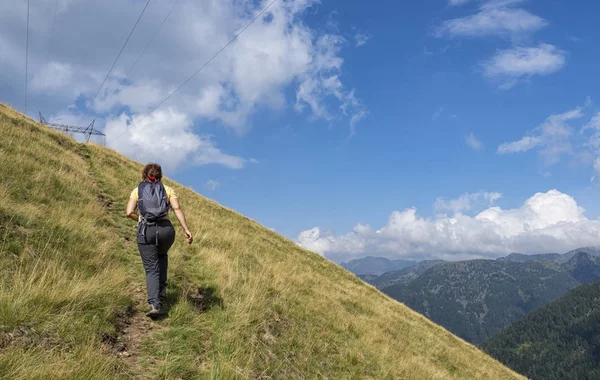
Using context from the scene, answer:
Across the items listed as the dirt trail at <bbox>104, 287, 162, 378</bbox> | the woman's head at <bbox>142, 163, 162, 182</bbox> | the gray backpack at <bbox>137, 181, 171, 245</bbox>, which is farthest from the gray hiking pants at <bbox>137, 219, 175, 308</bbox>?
the woman's head at <bbox>142, 163, 162, 182</bbox>

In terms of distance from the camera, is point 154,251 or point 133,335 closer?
point 133,335

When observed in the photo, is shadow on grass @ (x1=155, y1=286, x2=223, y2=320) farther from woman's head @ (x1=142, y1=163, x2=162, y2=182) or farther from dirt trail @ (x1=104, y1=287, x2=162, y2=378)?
woman's head @ (x1=142, y1=163, x2=162, y2=182)

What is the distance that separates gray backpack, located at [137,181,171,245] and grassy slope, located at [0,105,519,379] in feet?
4.51

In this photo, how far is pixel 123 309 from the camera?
7484 millimetres

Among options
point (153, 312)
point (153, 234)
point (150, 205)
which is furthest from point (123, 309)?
point (150, 205)

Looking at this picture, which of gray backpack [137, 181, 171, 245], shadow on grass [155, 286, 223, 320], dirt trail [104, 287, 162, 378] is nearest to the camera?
dirt trail [104, 287, 162, 378]

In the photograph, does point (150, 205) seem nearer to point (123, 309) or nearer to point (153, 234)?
point (153, 234)

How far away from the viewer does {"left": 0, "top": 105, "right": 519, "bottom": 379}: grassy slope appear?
18.7 ft

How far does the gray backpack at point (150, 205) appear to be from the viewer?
792 centimetres

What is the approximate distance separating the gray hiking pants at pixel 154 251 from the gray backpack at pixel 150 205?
10cm

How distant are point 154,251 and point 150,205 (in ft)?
3.04

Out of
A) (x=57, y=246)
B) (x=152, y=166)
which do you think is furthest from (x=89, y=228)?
(x=152, y=166)

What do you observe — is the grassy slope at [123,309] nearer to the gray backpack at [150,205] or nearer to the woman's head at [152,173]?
the gray backpack at [150,205]

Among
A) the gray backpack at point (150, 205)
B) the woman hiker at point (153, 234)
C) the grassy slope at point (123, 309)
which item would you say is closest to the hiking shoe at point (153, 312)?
the woman hiker at point (153, 234)
